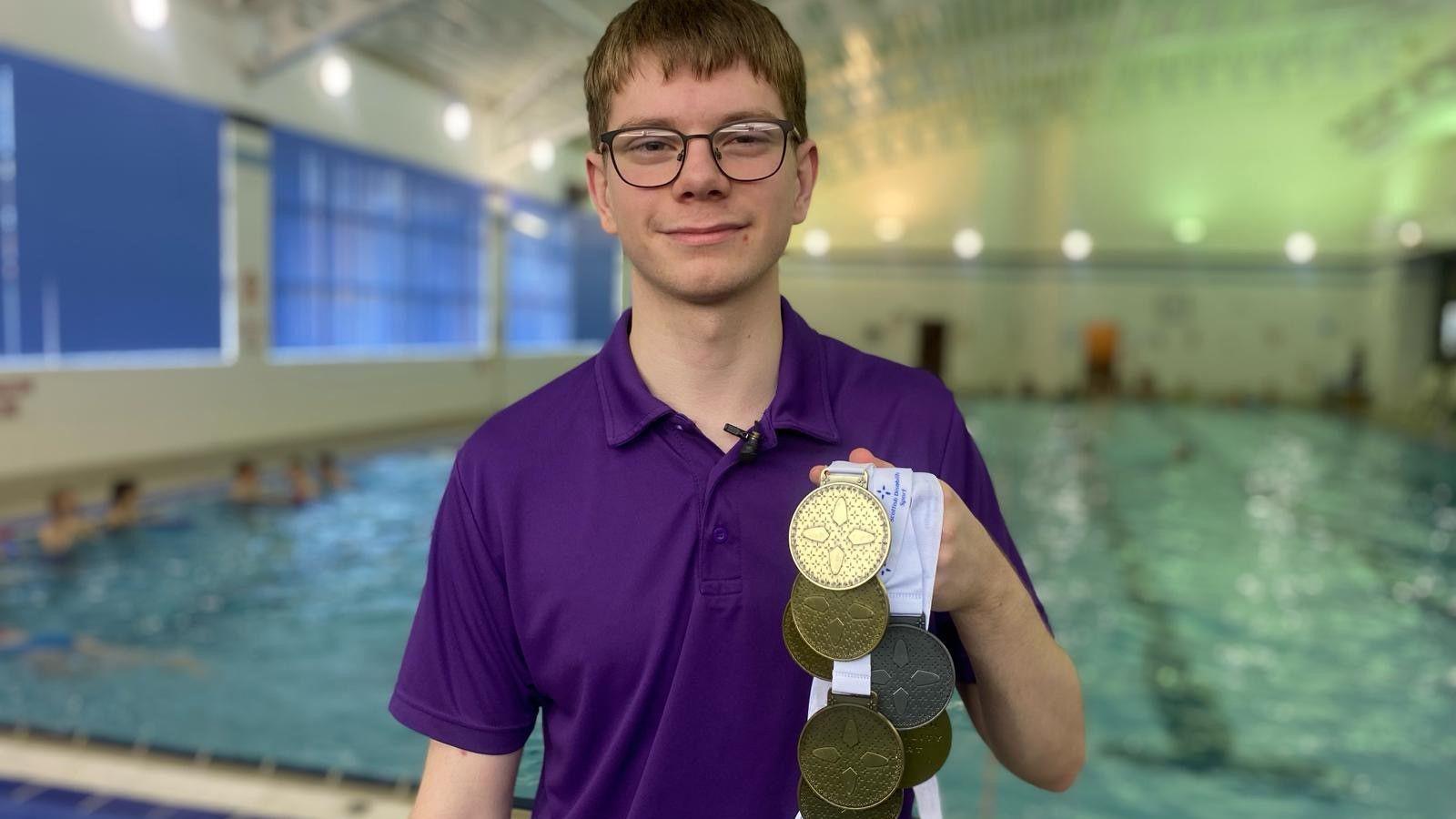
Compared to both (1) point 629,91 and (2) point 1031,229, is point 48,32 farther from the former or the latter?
(2) point 1031,229

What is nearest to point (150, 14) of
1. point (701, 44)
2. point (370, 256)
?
point (370, 256)

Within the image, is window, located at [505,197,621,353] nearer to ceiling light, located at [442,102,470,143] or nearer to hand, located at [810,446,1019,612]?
hand, located at [810,446,1019,612]

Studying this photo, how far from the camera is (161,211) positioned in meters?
8.81

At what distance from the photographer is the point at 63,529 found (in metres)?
6.45

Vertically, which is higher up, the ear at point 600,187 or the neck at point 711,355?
the ear at point 600,187

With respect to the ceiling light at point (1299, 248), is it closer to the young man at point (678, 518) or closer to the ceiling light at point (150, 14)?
the ceiling light at point (150, 14)

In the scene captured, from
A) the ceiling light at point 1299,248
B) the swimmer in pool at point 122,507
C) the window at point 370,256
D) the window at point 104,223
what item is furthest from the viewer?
the ceiling light at point 1299,248

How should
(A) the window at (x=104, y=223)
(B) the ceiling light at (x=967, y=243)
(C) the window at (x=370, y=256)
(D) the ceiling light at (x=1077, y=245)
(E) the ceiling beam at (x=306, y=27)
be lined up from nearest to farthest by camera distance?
(A) the window at (x=104, y=223)
(E) the ceiling beam at (x=306, y=27)
(C) the window at (x=370, y=256)
(B) the ceiling light at (x=967, y=243)
(D) the ceiling light at (x=1077, y=245)

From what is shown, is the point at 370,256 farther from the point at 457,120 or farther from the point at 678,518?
the point at 678,518

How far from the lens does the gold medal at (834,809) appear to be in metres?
0.90

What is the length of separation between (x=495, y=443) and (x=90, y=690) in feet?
13.9

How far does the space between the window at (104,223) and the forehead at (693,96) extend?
818 cm

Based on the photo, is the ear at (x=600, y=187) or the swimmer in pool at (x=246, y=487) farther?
the swimmer in pool at (x=246, y=487)

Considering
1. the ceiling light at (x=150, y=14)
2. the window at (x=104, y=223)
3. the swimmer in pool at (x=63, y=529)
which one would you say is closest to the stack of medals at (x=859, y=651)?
the swimmer in pool at (x=63, y=529)
